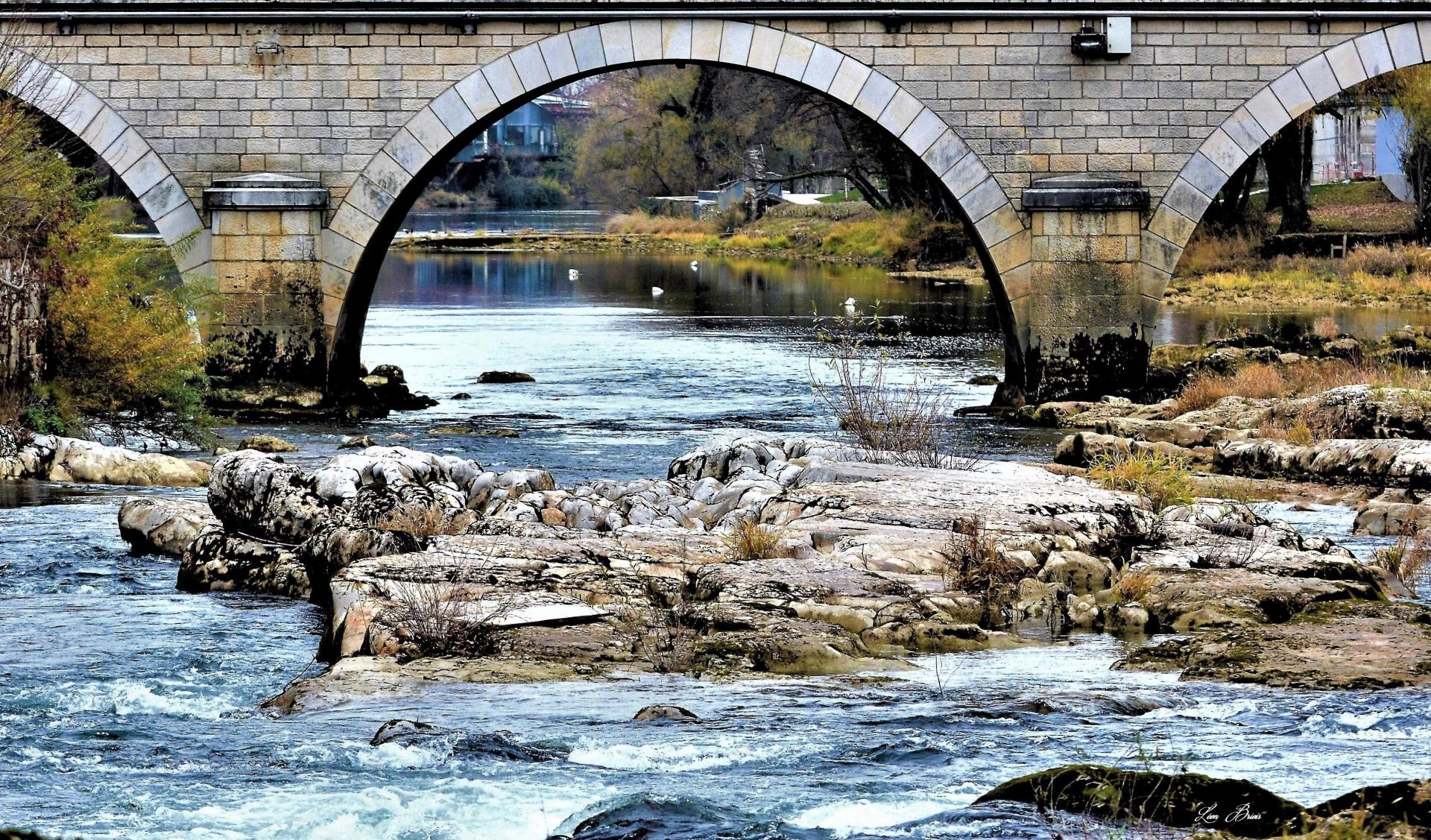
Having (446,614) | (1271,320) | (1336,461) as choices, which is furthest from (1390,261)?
(446,614)

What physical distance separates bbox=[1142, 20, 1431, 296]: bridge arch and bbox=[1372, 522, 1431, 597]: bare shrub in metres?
7.63

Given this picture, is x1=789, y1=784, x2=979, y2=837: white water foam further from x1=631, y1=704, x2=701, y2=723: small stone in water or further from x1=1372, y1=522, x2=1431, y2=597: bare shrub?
x1=1372, y1=522, x2=1431, y2=597: bare shrub

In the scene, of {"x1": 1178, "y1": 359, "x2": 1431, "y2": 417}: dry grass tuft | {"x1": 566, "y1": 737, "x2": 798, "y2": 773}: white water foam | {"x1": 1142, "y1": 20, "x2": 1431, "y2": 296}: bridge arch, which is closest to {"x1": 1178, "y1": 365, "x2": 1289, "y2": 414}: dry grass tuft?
{"x1": 1178, "y1": 359, "x2": 1431, "y2": 417}: dry grass tuft

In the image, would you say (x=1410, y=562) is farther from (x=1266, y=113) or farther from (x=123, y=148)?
(x=123, y=148)

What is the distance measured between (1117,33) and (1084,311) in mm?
2613

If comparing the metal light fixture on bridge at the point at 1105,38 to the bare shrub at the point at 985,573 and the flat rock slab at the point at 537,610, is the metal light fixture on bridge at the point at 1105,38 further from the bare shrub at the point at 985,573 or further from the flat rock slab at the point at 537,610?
the flat rock slab at the point at 537,610

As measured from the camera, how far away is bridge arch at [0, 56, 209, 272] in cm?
1795

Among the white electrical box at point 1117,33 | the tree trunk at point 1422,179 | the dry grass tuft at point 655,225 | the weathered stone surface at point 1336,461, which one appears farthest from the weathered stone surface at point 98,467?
the dry grass tuft at point 655,225

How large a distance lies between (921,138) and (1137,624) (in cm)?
989

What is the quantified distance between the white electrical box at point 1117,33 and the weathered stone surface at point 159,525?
33.3ft

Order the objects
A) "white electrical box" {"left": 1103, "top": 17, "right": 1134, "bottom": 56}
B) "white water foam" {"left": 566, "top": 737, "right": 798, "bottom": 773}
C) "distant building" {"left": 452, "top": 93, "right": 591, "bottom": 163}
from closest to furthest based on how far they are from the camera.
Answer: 1. "white water foam" {"left": 566, "top": 737, "right": 798, "bottom": 773}
2. "white electrical box" {"left": 1103, "top": 17, "right": 1134, "bottom": 56}
3. "distant building" {"left": 452, "top": 93, "right": 591, "bottom": 163}

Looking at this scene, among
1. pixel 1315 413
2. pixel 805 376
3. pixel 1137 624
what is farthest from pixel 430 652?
pixel 805 376

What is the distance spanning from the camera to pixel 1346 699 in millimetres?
7445

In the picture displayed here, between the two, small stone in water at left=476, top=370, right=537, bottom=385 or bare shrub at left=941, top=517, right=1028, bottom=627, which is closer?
bare shrub at left=941, top=517, right=1028, bottom=627
